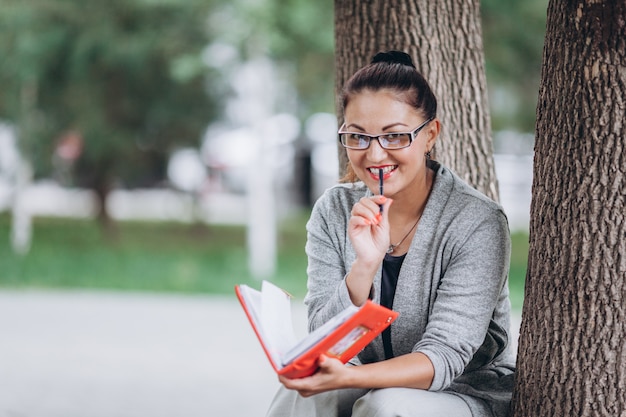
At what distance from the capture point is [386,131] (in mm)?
2928

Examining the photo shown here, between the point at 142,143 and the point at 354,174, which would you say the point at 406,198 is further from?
the point at 142,143

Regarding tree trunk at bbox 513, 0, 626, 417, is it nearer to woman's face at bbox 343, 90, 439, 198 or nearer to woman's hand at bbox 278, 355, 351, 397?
A: woman's face at bbox 343, 90, 439, 198

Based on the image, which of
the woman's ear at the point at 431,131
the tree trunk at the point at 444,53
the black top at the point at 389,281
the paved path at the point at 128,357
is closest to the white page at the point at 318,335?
the black top at the point at 389,281

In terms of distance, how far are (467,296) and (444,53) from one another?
5.52 feet

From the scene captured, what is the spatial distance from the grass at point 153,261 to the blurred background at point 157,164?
5 centimetres

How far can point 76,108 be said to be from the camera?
45.1ft

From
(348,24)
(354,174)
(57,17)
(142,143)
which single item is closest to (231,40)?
(57,17)

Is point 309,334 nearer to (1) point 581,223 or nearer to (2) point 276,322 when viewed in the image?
(2) point 276,322

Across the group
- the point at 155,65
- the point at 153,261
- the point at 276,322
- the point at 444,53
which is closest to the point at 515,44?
the point at 155,65

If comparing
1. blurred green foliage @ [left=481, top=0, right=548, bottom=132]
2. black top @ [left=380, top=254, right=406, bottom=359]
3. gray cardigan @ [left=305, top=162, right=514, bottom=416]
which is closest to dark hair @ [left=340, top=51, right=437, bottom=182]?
gray cardigan @ [left=305, top=162, right=514, bottom=416]

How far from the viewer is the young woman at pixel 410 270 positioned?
2.75m

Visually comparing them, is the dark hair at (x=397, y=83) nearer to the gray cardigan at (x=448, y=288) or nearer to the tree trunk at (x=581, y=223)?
the gray cardigan at (x=448, y=288)

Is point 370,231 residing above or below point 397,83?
below

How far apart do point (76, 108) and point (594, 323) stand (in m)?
12.0
